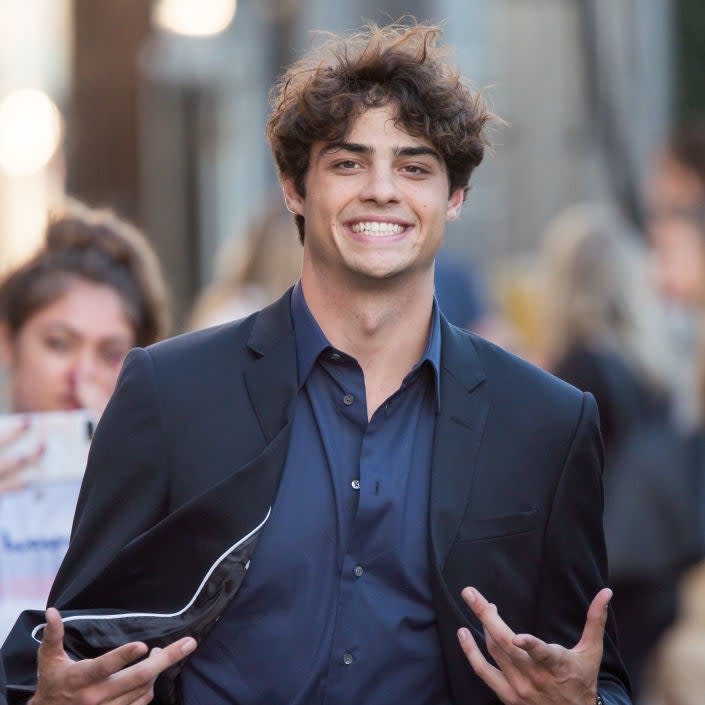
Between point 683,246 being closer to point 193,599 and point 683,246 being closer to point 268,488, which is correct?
point 268,488

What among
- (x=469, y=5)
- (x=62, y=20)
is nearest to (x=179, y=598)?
(x=469, y=5)

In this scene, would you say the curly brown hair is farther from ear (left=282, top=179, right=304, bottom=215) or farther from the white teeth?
the white teeth

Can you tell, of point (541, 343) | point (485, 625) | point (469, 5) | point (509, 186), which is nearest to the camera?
point (485, 625)

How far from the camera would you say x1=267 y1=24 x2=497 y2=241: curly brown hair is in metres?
4.12

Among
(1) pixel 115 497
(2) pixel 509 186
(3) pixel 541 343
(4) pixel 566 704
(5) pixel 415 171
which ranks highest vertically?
(5) pixel 415 171

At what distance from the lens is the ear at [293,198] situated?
4.31m

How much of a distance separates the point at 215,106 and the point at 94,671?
1637cm

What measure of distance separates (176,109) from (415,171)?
16.0 meters

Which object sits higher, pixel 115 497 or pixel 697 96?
pixel 115 497

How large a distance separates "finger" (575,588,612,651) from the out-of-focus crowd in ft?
5.36

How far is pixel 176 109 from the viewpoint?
19906mm

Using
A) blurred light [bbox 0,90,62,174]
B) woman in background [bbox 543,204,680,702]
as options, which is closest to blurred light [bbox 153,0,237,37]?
blurred light [bbox 0,90,62,174]

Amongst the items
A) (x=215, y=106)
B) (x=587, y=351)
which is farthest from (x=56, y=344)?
(x=215, y=106)

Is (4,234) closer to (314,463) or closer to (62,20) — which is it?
(62,20)
